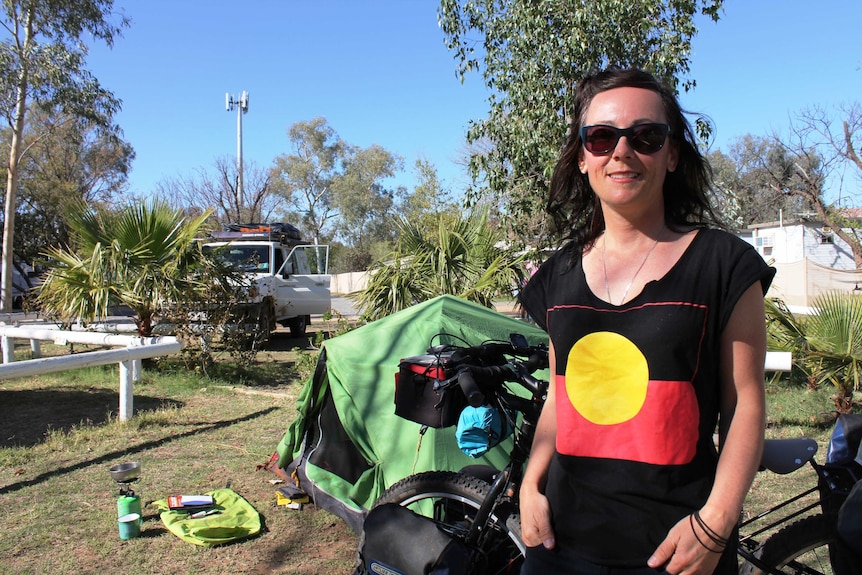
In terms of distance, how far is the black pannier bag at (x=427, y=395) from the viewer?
2395 millimetres

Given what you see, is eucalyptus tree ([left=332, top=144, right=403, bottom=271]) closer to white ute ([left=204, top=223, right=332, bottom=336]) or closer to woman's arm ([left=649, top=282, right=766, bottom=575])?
white ute ([left=204, top=223, right=332, bottom=336])

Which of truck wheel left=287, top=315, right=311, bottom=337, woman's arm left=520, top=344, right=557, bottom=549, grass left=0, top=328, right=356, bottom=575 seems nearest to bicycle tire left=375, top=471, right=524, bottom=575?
woman's arm left=520, top=344, right=557, bottom=549

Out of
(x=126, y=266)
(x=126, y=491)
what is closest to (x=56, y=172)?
(x=126, y=266)

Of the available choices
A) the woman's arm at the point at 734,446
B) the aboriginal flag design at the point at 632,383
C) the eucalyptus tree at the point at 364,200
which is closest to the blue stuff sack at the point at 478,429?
the aboriginal flag design at the point at 632,383

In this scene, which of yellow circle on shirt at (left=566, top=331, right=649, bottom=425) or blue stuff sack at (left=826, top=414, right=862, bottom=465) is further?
blue stuff sack at (left=826, top=414, right=862, bottom=465)

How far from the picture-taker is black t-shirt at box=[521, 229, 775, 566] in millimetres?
1406

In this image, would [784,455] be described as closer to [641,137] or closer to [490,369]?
[490,369]

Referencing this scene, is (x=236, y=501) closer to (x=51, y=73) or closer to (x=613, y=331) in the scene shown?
(x=613, y=331)

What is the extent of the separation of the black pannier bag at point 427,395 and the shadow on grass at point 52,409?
4.67m

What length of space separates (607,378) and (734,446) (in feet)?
0.94

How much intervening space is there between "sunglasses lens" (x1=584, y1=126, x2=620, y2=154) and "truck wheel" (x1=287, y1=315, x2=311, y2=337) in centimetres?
1324

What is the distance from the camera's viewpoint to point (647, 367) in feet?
4.70

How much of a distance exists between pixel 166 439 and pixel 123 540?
2119 mm

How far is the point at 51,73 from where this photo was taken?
19.1 metres
